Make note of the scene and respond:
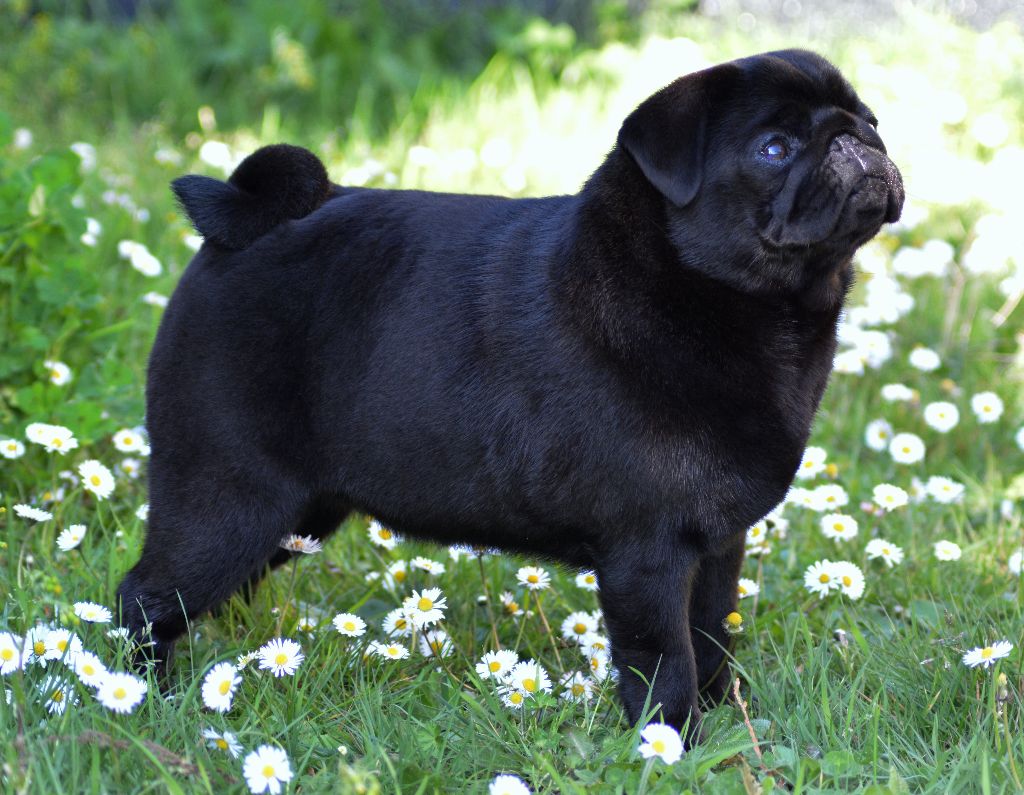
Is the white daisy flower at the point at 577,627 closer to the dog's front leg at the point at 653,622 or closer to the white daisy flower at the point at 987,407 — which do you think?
the dog's front leg at the point at 653,622

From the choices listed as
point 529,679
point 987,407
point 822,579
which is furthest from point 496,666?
point 987,407

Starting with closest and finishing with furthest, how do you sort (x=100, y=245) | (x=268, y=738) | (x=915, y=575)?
(x=268, y=738) → (x=915, y=575) → (x=100, y=245)

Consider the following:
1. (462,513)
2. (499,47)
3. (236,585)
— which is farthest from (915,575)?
(499,47)

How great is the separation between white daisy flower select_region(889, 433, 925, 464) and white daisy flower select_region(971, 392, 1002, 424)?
A: 31cm

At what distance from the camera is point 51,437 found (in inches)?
116

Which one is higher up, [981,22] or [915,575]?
[981,22]

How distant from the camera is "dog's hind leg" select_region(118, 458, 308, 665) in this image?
2418mm

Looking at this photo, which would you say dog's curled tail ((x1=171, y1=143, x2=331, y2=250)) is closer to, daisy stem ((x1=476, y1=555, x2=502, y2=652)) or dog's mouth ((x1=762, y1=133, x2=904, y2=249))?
daisy stem ((x1=476, y1=555, x2=502, y2=652))

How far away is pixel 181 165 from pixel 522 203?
3.01m

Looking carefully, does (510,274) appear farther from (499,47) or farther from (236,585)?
(499,47)

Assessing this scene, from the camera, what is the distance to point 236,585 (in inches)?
98.2

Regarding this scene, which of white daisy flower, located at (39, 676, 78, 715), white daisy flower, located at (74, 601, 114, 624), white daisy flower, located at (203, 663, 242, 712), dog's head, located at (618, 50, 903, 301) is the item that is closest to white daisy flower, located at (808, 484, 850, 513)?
dog's head, located at (618, 50, 903, 301)

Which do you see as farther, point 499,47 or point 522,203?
point 499,47

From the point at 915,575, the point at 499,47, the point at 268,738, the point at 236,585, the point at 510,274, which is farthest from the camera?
the point at 499,47
